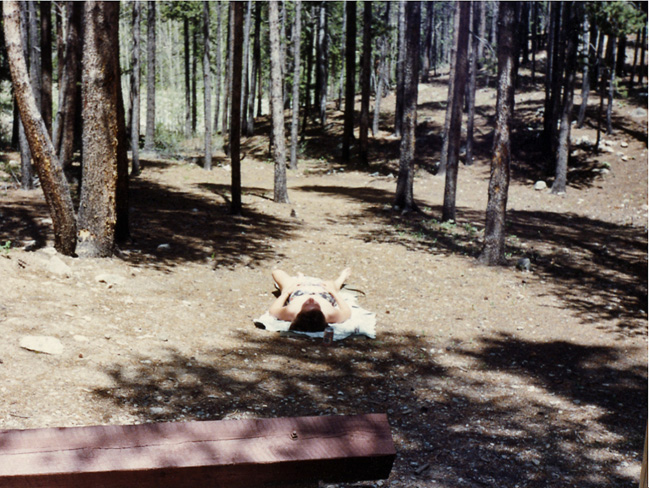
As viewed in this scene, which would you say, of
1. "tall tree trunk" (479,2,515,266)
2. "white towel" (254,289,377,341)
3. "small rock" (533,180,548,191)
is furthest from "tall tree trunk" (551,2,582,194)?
"white towel" (254,289,377,341)

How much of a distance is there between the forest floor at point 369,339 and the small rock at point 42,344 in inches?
2.7

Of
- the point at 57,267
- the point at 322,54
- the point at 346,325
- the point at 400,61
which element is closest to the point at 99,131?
the point at 57,267

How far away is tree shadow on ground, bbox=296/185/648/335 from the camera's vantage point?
1011 cm

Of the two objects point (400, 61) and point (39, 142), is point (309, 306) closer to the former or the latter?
point (39, 142)

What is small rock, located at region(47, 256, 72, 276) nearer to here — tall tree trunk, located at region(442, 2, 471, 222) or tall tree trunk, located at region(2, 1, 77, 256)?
tall tree trunk, located at region(2, 1, 77, 256)

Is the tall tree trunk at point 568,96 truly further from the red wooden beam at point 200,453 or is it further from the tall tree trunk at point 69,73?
the red wooden beam at point 200,453

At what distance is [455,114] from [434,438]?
10.6 m

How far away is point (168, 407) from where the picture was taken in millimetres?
5012

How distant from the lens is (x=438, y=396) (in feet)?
20.2

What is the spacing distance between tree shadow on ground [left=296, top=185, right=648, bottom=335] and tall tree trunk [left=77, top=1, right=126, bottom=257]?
5.94 meters

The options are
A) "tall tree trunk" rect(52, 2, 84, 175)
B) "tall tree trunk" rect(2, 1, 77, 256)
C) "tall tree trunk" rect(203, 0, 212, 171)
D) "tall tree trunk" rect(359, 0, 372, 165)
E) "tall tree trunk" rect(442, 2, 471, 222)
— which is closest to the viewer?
"tall tree trunk" rect(2, 1, 77, 256)

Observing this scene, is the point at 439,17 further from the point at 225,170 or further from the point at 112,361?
the point at 112,361

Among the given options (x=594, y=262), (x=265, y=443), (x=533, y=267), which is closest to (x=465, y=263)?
(x=533, y=267)

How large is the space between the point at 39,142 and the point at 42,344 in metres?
3.31
